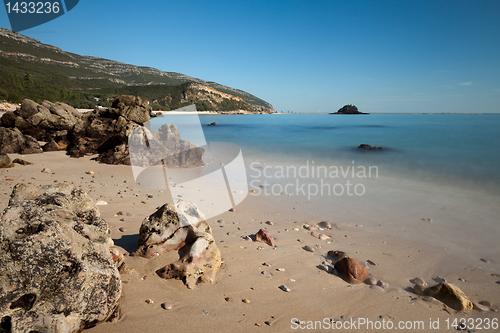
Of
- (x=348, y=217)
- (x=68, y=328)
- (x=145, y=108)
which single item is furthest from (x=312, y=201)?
(x=145, y=108)

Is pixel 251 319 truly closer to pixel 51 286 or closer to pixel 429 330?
pixel 51 286

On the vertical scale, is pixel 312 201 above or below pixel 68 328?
below

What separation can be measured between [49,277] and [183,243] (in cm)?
147

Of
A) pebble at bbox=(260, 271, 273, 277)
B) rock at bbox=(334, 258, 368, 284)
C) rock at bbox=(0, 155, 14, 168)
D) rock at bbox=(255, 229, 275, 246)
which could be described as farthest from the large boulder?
rock at bbox=(0, 155, 14, 168)

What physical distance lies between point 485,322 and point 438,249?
1736 mm

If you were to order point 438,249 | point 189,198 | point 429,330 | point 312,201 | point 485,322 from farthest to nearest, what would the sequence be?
point 312,201
point 189,198
point 438,249
point 485,322
point 429,330

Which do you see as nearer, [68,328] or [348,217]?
[68,328]

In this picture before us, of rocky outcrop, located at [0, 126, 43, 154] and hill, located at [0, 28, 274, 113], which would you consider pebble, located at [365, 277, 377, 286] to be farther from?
hill, located at [0, 28, 274, 113]

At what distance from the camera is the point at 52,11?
607 cm

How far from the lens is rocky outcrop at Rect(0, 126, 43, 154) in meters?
8.80

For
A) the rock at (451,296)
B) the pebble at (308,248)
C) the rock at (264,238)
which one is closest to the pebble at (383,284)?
the rock at (451,296)

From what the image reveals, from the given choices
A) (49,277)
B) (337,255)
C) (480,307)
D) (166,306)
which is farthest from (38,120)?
(480,307)

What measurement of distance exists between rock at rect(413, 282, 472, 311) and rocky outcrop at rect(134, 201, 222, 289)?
8.33ft

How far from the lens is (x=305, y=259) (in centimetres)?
351
